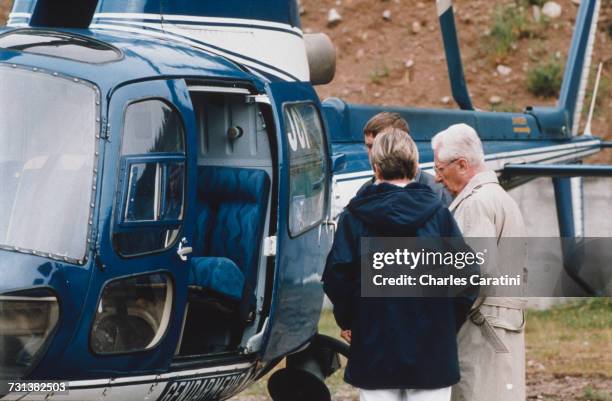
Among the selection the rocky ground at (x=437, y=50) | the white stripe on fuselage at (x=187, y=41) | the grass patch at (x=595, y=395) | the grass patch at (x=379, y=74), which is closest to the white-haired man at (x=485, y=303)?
the white stripe on fuselage at (x=187, y=41)

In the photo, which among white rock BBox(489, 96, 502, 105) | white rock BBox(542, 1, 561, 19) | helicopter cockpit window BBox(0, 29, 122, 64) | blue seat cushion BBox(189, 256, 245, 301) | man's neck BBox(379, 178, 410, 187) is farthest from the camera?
white rock BBox(542, 1, 561, 19)

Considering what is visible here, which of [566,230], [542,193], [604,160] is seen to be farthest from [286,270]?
[604,160]

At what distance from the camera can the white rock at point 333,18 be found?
18681mm

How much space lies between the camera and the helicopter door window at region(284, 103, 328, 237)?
19.0 ft

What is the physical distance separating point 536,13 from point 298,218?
13.5 meters

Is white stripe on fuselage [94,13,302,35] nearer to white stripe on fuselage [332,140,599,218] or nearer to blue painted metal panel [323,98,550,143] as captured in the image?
white stripe on fuselage [332,140,599,218]

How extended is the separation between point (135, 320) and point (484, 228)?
1541mm

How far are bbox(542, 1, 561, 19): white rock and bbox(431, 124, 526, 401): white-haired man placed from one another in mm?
14060

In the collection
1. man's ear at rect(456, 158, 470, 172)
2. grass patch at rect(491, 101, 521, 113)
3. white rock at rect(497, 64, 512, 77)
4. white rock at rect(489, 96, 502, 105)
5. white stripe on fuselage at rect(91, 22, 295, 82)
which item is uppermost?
white rock at rect(497, 64, 512, 77)

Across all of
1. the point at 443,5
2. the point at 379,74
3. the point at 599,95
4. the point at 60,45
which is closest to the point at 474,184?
the point at 60,45

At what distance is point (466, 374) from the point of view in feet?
15.8

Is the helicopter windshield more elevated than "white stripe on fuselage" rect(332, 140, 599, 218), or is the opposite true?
"white stripe on fuselage" rect(332, 140, 599, 218)

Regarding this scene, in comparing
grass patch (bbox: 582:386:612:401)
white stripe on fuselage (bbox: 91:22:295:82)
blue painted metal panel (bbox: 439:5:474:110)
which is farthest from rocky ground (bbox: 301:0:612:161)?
white stripe on fuselage (bbox: 91:22:295:82)

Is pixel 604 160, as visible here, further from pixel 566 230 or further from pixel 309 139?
pixel 309 139
